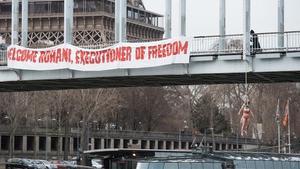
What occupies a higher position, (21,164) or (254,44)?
(254,44)

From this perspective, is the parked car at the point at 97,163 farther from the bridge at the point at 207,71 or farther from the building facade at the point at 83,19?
the building facade at the point at 83,19

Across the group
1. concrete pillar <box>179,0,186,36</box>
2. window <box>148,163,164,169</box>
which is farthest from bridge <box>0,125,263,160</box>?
window <box>148,163,164,169</box>

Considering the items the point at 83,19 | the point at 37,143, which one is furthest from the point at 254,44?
the point at 83,19

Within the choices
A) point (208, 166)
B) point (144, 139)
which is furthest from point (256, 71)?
point (144, 139)

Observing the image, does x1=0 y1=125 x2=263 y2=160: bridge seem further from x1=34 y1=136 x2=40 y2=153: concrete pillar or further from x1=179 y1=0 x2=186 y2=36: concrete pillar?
x1=179 y1=0 x2=186 y2=36: concrete pillar

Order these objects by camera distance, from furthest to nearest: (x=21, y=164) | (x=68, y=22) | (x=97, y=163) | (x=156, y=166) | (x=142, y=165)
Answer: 1. (x=21, y=164)
2. (x=68, y=22)
3. (x=97, y=163)
4. (x=142, y=165)
5. (x=156, y=166)

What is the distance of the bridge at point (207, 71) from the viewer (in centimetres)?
4588

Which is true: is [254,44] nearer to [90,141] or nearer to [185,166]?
[185,166]

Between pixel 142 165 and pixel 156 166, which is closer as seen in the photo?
pixel 156 166

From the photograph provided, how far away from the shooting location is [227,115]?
15212 cm

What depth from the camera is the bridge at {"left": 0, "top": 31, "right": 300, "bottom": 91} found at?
1806 inches

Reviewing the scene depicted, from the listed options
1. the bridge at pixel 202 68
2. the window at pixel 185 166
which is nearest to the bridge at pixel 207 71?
the bridge at pixel 202 68

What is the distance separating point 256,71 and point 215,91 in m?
95.0

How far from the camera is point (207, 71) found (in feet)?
157
